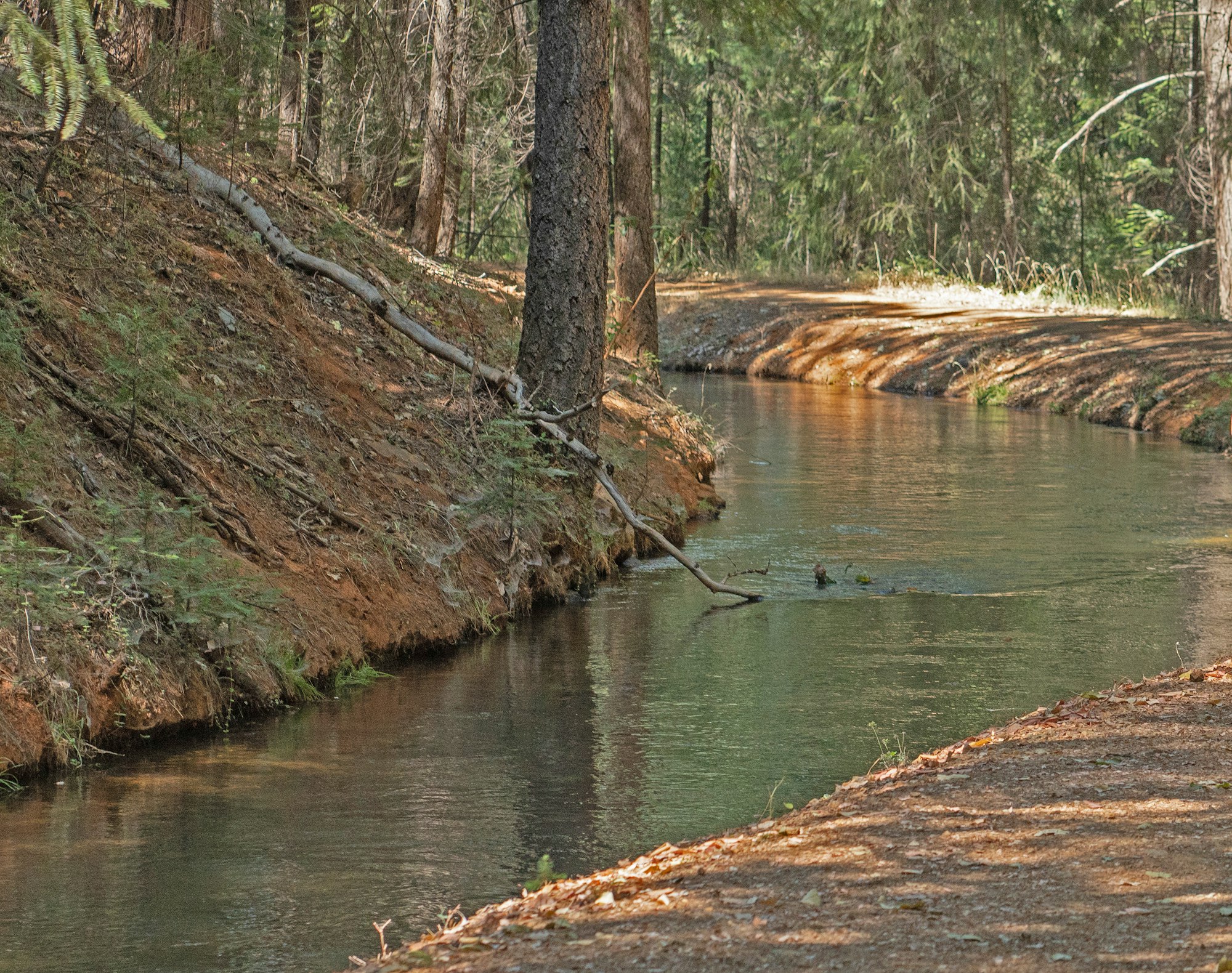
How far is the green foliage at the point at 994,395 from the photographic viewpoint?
25641 millimetres

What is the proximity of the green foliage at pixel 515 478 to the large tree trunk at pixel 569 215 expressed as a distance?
499 mm

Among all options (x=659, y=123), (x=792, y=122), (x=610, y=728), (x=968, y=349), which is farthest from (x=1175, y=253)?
(x=659, y=123)

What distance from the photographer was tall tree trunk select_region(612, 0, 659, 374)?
17594 millimetres

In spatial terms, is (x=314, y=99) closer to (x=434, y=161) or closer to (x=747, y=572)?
(x=434, y=161)

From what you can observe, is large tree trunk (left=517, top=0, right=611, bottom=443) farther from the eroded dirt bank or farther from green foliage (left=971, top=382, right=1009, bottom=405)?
green foliage (left=971, top=382, right=1009, bottom=405)

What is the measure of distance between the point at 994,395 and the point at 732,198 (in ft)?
75.1

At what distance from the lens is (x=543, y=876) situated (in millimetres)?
5121

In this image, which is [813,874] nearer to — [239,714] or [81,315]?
[239,714]

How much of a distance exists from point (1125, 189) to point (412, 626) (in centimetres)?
3753

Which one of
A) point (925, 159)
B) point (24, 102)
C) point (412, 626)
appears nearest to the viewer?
point (412, 626)

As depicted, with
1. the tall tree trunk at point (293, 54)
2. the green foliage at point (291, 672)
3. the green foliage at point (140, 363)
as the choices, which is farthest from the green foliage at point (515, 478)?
the tall tree trunk at point (293, 54)

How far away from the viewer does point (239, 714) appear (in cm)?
774

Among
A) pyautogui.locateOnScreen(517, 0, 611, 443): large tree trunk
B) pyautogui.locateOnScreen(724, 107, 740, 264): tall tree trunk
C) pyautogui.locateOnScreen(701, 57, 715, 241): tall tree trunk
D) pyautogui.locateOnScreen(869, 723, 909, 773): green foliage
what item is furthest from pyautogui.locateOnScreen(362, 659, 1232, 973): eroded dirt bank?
pyautogui.locateOnScreen(724, 107, 740, 264): tall tree trunk

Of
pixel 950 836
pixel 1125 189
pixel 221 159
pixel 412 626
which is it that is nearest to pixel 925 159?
pixel 1125 189
